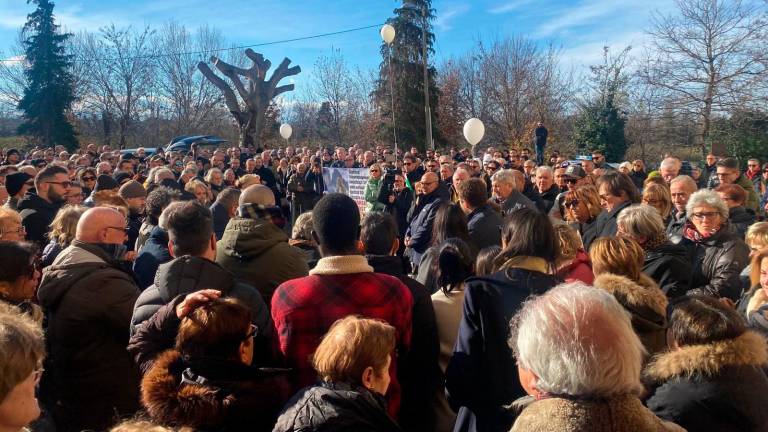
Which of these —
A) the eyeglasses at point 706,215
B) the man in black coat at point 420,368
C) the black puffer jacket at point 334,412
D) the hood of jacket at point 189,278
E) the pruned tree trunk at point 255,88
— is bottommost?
the man in black coat at point 420,368

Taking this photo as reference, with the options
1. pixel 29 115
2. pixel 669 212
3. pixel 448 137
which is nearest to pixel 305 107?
pixel 448 137

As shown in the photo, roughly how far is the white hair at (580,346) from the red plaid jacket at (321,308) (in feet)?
3.09

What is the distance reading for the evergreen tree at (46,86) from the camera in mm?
36156

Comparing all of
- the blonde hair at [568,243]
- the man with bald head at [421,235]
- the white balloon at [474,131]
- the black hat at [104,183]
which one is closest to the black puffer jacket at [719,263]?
the blonde hair at [568,243]

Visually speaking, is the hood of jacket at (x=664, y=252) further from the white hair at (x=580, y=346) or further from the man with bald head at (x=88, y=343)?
the man with bald head at (x=88, y=343)

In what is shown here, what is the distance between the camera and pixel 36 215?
5.62 m

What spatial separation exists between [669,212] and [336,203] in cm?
409

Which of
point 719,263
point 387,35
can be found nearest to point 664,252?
point 719,263

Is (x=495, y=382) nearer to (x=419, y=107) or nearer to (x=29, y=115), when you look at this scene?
(x=419, y=107)

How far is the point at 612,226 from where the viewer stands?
15.9ft

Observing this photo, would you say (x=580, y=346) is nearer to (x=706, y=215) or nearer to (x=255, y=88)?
(x=706, y=215)

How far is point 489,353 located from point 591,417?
3.29 ft

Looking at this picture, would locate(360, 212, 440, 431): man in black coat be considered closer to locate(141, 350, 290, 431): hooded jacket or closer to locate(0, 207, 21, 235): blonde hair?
locate(141, 350, 290, 431): hooded jacket

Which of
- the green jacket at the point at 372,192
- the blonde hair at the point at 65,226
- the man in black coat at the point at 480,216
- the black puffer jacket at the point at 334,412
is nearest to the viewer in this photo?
the black puffer jacket at the point at 334,412
